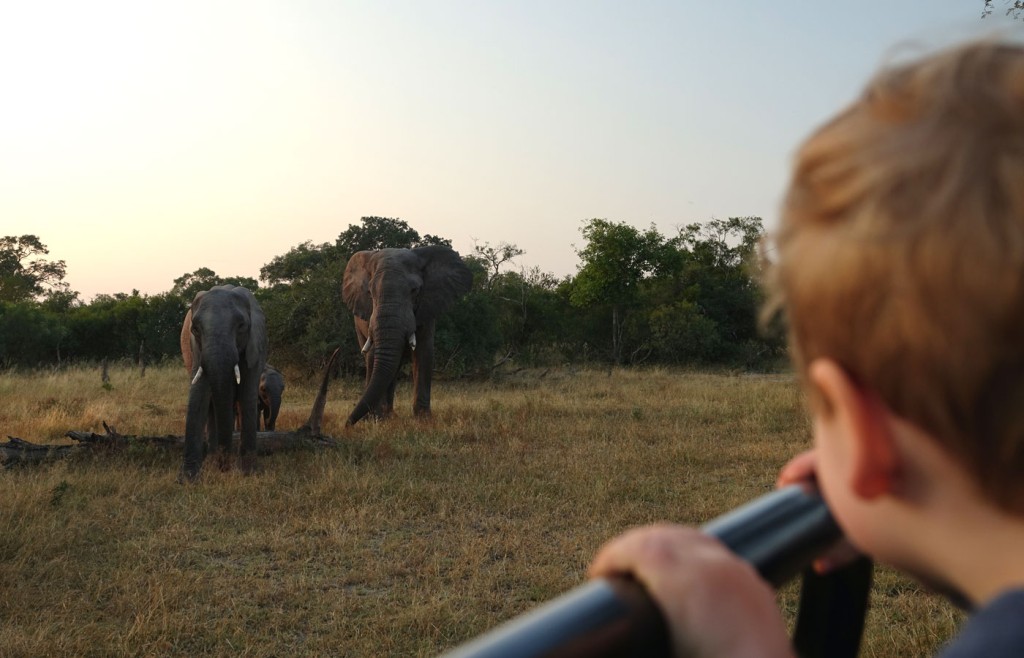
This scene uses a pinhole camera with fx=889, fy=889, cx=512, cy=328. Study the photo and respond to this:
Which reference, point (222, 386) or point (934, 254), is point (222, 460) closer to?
point (222, 386)

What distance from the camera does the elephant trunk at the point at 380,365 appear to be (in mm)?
10609

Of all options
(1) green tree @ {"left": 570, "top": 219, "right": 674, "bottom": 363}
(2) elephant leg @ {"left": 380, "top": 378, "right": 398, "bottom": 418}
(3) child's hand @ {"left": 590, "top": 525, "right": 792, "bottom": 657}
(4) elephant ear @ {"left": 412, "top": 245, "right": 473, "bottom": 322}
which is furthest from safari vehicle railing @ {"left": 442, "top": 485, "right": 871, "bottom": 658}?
(1) green tree @ {"left": 570, "top": 219, "right": 674, "bottom": 363}

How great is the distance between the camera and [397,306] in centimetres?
1176

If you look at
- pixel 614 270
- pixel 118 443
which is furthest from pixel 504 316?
pixel 118 443

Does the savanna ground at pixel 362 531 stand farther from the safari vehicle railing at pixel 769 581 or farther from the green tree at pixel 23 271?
the green tree at pixel 23 271

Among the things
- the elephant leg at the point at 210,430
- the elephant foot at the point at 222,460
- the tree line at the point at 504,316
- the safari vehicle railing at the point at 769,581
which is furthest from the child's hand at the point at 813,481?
the tree line at the point at 504,316

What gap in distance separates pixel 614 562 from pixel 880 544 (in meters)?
0.23

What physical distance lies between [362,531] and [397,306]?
6.01 m

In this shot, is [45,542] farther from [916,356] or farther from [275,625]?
[916,356]

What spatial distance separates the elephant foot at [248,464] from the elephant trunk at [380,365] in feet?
8.65

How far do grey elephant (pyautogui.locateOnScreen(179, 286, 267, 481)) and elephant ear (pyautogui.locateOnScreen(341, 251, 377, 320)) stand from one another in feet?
13.6

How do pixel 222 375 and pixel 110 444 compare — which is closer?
pixel 222 375

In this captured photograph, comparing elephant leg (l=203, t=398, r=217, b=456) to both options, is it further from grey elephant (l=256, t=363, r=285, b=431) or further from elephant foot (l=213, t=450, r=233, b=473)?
grey elephant (l=256, t=363, r=285, b=431)

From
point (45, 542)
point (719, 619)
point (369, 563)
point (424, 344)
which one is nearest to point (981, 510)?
point (719, 619)
